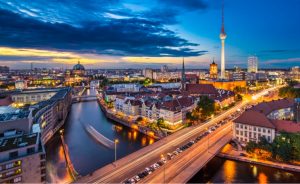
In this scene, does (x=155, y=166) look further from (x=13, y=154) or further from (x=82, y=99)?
(x=82, y=99)

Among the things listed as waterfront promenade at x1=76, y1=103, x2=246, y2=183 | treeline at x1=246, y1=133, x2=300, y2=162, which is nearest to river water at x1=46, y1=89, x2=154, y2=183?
waterfront promenade at x1=76, y1=103, x2=246, y2=183

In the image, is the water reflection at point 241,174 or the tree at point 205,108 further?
the tree at point 205,108

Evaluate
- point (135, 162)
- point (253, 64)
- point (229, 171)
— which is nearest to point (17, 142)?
point (135, 162)

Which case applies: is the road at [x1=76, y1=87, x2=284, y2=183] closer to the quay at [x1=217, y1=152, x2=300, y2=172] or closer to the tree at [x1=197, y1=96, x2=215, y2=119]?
the quay at [x1=217, y1=152, x2=300, y2=172]

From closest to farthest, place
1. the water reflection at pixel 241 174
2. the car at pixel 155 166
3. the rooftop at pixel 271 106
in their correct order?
the car at pixel 155 166, the water reflection at pixel 241 174, the rooftop at pixel 271 106

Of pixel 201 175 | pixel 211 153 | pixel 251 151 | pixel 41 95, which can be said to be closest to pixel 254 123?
pixel 251 151

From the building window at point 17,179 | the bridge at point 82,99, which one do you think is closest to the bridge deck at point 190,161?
the building window at point 17,179

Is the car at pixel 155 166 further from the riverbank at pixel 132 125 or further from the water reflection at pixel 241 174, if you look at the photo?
the riverbank at pixel 132 125
